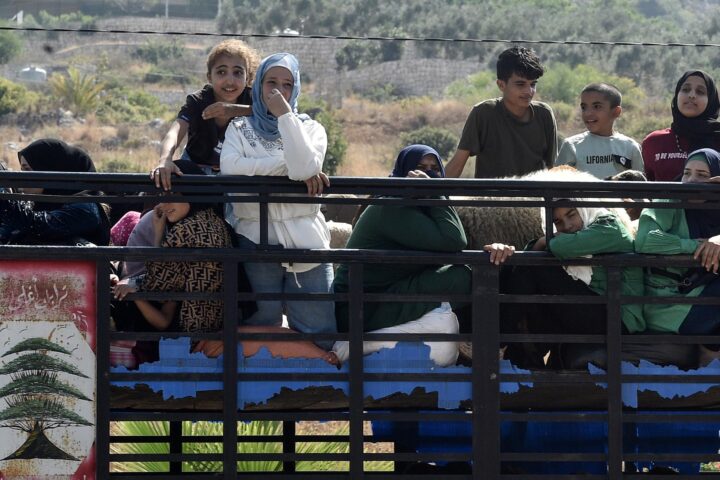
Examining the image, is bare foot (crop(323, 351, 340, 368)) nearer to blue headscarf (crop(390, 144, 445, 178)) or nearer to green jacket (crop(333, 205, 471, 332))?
green jacket (crop(333, 205, 471, 332))

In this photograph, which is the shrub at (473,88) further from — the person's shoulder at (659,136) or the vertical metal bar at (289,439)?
the vertical metal bar at (289,439)

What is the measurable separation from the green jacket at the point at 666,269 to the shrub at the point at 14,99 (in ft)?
151

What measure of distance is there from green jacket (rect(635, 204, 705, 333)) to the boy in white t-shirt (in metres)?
1.49

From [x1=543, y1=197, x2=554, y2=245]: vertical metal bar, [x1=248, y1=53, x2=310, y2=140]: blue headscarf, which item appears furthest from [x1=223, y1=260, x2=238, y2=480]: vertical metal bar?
[x1=543, y1=197, x2=554, y2=245]: vertical metal bar

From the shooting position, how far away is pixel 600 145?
5980 millimetres

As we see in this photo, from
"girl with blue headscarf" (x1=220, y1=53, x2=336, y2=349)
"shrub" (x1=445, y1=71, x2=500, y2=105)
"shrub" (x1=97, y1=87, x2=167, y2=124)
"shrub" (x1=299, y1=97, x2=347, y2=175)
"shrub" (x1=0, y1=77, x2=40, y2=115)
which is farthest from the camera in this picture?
"shrub" (x1=445, y1=71, x2=500, y2=105)

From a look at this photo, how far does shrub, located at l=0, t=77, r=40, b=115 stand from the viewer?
4772 centimetres

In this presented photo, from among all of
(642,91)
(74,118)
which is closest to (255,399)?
(74,118)

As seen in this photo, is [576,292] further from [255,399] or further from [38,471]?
[38,471]

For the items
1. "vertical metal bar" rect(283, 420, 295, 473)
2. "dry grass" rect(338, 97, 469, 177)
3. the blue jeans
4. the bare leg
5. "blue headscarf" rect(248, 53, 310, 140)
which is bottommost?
"vertical metal bar" rect(283, 420, 295, 473)

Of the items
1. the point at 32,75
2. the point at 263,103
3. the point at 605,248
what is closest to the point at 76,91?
the point at 32,75

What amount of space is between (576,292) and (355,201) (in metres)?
0.94

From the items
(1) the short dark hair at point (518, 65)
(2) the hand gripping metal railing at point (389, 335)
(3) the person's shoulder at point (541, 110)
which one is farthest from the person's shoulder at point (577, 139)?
(2) the hand gripping metal railing at point (389, 335)

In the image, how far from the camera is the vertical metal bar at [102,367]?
3986mm
